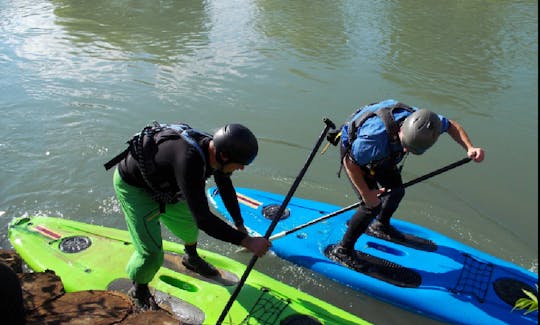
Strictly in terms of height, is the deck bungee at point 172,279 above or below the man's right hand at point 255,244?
below

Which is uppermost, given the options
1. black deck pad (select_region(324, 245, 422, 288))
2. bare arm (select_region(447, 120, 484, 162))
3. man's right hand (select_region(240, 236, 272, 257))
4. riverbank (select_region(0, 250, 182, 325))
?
bare arm (select_region(447, 120, 484, 162))

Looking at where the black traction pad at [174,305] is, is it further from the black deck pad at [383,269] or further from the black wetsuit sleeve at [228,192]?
the black deck pad at [383,269]

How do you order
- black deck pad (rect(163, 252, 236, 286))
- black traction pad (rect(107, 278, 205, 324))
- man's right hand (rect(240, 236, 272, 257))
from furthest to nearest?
1. black deck pad (rect(163, 252, 236, 286))
2. black traction pad (rect(107, 278, 205, 324))
3. man's right hand (rect(240, 236, 272, 257))

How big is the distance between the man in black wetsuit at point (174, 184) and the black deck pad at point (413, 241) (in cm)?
218

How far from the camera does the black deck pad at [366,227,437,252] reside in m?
5.28

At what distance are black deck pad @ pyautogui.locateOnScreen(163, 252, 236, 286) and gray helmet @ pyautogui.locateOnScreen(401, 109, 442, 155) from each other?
7.20 feet

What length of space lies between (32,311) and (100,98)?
7291 mm

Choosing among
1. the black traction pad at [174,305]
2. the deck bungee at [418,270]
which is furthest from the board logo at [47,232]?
the deck bungee at [418,270]

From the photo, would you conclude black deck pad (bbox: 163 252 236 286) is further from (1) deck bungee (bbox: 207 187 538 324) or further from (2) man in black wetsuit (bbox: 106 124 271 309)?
(1) deck bungee (bbox: 207 187 538 324)

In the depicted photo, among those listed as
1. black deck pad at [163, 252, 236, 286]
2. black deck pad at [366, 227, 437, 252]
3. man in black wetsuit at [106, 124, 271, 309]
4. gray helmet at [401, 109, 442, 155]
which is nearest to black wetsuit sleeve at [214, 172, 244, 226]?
man in black wetsuit at [106, 124, 271, 309]

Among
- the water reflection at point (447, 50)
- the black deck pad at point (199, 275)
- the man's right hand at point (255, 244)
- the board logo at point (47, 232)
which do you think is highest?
the man's right hand at point (255, 244)

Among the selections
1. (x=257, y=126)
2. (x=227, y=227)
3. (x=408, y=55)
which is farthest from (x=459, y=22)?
(x=227, y=227)

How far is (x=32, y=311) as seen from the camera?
3.55 meters

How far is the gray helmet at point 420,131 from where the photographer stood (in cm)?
381
